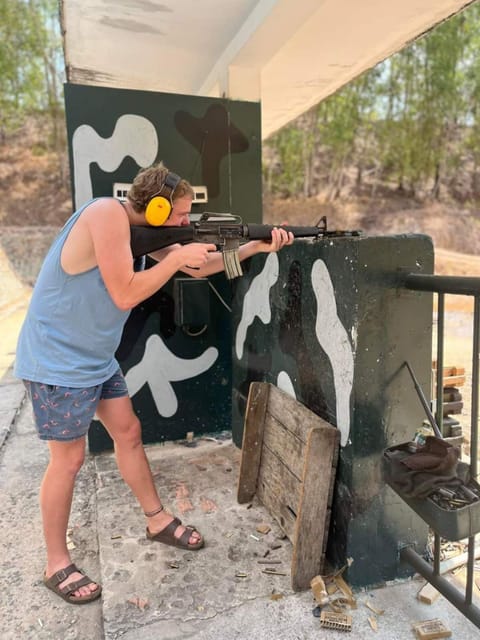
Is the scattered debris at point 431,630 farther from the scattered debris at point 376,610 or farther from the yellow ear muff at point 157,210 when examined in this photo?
the yellow ear muff at point 157,210

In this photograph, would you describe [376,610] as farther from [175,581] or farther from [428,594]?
[175,581]

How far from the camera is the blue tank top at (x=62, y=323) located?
1.84 meters

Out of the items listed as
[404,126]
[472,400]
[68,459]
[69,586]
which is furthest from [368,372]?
[404,126]

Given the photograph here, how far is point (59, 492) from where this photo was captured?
1.97 meters

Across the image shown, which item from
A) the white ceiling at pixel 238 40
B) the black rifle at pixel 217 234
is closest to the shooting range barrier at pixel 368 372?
the black rifle at pixel 217 234

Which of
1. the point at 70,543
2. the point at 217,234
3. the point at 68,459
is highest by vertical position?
the point at 217,234

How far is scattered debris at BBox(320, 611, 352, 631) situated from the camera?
1702 mm

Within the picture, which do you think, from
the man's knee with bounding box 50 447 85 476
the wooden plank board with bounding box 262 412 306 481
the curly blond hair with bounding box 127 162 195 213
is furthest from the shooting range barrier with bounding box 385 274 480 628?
the man's knee with bounding box 50 447 85 476

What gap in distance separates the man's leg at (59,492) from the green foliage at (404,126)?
23498 mm

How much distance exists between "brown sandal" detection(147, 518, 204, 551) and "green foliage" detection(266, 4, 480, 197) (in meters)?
23.3

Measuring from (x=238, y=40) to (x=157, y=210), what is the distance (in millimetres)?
2605

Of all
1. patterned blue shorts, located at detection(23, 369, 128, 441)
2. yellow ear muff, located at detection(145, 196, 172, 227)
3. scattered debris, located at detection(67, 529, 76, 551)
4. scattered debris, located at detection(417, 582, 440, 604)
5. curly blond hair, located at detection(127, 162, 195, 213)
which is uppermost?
curly blond hair, located at detection(127, 162, 195, 213)

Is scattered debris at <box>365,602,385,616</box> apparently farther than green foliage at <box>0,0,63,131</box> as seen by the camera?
No

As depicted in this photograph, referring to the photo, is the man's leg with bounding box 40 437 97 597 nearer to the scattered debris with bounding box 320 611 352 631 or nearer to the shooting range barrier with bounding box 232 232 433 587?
the scattered debris with bounding box 320 611 352 631
